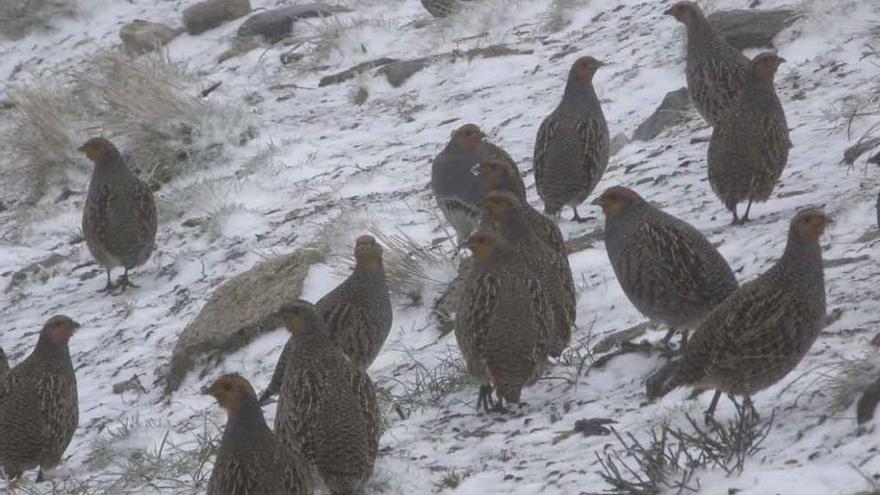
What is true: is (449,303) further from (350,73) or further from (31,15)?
(31,15)

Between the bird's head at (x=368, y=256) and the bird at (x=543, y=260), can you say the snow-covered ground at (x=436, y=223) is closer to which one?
the bird at (x=543, y=260)

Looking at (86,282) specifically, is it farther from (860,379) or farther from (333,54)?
(860,379)

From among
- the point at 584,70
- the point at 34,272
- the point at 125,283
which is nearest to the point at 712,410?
the point at 584,70

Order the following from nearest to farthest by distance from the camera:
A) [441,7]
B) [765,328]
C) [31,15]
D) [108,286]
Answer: [765,328] → [108,286] → [441,7] → [31,15]

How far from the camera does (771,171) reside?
819 cm

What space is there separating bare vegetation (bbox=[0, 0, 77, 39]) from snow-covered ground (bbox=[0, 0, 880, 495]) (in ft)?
0.74

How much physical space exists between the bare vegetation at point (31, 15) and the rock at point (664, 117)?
900 centimetres

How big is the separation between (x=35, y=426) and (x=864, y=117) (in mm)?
5192

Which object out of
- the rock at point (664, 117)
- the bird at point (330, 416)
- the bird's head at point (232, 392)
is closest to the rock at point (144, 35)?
the rock at point (664, 117)

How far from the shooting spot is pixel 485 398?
662 cm

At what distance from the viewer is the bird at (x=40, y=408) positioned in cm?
762

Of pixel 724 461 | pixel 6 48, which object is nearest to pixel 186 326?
pixel 724 461

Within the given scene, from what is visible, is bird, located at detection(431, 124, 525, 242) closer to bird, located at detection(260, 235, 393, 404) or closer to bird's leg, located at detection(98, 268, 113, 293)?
bird, located at detection(260, 235, 393, 404)

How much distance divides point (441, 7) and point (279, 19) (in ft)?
5.80
